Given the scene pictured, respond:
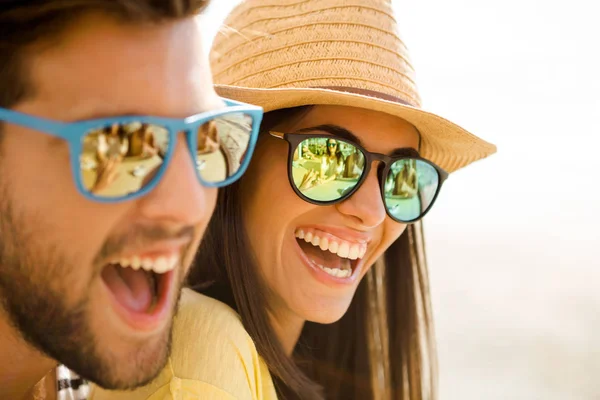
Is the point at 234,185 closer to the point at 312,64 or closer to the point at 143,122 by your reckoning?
the point at 312,64

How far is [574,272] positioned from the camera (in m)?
5.71

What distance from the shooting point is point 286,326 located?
2400 mm

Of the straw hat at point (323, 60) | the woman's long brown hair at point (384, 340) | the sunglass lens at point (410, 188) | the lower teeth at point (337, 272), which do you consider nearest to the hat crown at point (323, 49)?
the straw hat at point (323, 60)

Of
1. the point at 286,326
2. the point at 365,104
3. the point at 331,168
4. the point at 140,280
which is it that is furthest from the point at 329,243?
the point at 140,280

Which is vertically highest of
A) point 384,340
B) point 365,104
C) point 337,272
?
point 365,104

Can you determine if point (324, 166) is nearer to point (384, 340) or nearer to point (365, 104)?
point (365, 104)

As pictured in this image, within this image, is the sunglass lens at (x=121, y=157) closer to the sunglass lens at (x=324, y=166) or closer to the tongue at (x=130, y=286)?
the tongue at (x=130, y=286)

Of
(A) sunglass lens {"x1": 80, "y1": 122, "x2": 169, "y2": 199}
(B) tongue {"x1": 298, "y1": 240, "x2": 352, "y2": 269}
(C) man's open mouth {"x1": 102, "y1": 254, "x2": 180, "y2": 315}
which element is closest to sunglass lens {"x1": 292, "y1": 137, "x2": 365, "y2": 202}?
(B) tongue {"x1": 298, "y1": 240, "x2": 352, "y2": 269}

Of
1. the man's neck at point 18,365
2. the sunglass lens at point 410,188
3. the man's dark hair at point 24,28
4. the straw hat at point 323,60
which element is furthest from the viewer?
the sunglass lens at point 410,188

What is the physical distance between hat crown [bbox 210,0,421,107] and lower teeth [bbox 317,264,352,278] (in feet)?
2.35

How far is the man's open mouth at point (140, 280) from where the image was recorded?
152cm

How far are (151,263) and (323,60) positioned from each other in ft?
3.28

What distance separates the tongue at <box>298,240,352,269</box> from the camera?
7.62 feet

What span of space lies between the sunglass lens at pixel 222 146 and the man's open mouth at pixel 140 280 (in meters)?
0.26
